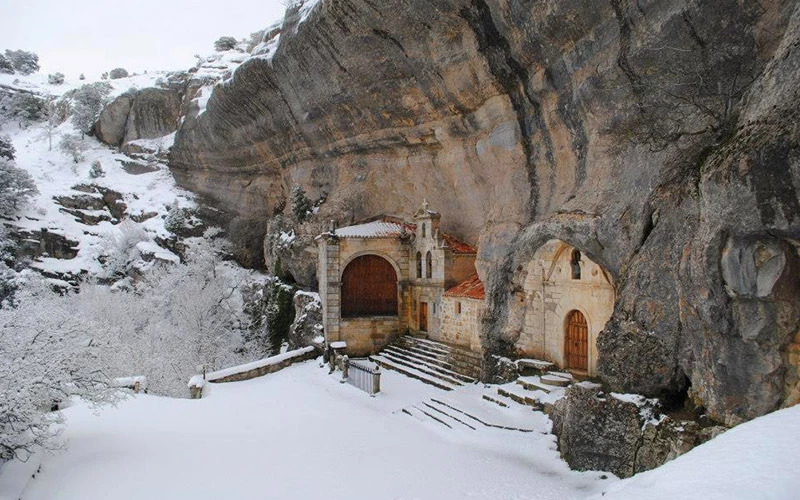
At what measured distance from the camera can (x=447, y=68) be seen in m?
17.6

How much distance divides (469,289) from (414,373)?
12.0 feet

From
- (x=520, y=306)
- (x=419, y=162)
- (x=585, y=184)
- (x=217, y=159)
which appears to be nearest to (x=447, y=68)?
(x=419, y=162)

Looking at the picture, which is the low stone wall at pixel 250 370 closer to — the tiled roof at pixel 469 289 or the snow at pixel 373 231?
the snow at pixel 373 231

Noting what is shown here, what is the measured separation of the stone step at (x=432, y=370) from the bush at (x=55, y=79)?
56489 mm

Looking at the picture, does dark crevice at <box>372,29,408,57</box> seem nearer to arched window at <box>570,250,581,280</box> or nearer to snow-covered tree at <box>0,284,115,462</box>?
arched window at <box>570,250,581,280</box>

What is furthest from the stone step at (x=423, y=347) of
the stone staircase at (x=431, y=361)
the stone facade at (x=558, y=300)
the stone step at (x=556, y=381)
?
the stone step at (x=556, y=381)

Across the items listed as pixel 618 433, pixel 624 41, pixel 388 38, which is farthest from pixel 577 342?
pixel 388 38

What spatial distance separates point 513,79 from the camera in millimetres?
15703

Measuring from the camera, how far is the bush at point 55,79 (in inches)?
2160

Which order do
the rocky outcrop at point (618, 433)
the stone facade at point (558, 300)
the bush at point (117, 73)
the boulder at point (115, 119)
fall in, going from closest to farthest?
1. the rocky outcrop at point (618, 433)
2. the stone facade at point (558, 300)
3. the boulder at point (115, 119)
4. the bush at point (117, 73)

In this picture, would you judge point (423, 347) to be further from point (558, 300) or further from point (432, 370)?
point (558, 300)

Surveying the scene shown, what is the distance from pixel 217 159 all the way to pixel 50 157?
16.5 meters

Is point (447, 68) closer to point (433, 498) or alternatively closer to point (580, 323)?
point (580, 323)

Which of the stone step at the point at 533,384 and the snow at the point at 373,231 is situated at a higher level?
the snow at the point at 373,231
